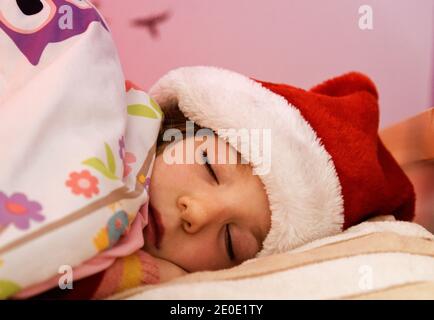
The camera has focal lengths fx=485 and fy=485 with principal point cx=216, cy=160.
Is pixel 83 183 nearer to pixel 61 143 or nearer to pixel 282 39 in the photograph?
pixel 61 143

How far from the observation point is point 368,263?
0.65 m

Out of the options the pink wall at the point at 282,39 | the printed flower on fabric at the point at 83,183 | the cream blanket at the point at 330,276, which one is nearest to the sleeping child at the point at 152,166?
the printed flower on fabric at the point at 83,183

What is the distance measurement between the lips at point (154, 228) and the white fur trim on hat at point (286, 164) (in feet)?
0.61

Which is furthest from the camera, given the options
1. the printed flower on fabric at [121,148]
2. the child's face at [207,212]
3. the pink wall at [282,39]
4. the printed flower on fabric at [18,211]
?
the pink wall at [282,39]

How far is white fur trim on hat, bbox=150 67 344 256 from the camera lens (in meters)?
0.85

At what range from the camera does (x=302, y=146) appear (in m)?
0.87

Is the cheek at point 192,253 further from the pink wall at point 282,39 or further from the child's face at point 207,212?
the pink wall at point 282,39

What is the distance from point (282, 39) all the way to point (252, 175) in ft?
2.21

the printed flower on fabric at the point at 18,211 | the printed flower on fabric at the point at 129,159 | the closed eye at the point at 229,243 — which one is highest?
the printed flower on fabric at the point at 18,211

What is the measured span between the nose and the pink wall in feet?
2.21

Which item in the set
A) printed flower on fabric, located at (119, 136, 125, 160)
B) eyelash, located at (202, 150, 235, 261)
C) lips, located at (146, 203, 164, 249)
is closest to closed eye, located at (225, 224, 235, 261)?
eyelash, located at (202, 150, 235, 261)

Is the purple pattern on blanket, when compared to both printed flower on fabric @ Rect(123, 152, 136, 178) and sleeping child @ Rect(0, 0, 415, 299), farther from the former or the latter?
printed flower on fabric @ Rect(123, 152, 136, 178)

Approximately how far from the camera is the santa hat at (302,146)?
0.86 meters

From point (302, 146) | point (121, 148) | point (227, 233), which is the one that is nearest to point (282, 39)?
point (302, 146)
